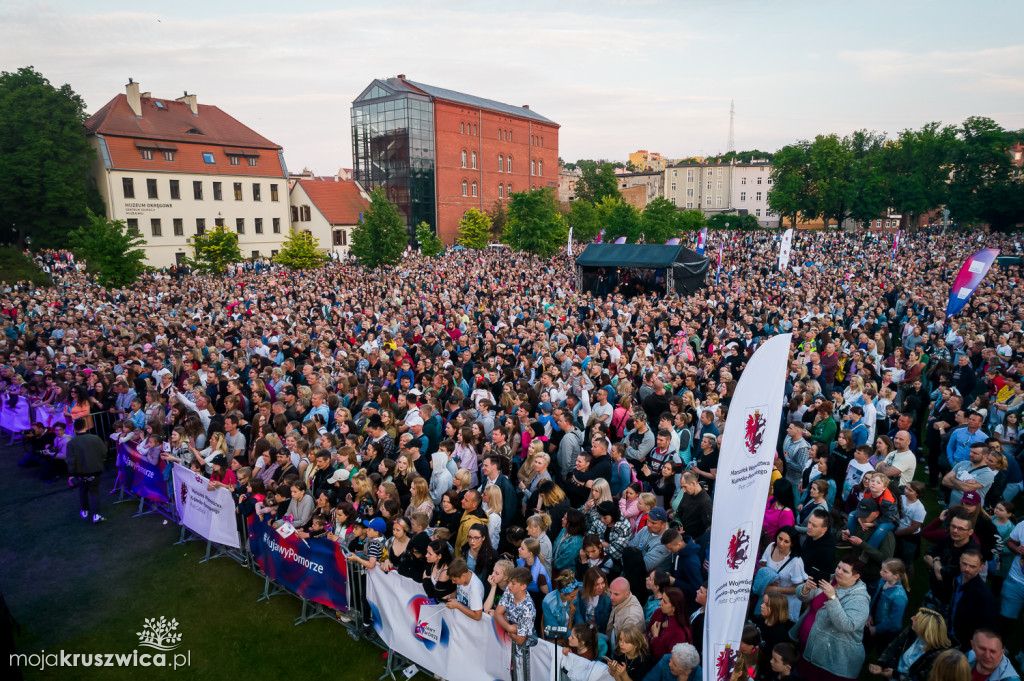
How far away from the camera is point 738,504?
132 inches

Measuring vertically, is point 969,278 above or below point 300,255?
below

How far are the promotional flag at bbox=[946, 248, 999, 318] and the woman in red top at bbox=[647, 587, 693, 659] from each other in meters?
12.8

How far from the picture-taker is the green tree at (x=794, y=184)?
2901 inches

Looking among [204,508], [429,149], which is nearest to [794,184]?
[429,149]

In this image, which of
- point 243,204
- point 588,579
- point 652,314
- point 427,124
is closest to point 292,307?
point 652,314

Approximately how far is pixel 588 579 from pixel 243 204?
178 feet

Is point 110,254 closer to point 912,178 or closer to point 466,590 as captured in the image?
point 466,590

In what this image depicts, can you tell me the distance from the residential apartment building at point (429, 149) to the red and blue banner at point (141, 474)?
49.1 metres

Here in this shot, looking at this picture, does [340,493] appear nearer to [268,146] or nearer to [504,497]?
[504,497]

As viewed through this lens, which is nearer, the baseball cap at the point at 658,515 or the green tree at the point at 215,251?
the baseball cap at the point at 658,515

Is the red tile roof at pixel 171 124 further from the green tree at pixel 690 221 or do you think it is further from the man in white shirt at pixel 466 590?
the man in white shirt at pixel 466 590

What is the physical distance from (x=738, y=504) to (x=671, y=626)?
146 cm

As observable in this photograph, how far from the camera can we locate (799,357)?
10789mm

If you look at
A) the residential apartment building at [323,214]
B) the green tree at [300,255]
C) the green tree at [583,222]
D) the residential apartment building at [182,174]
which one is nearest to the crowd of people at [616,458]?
the green tree at [300,255]
